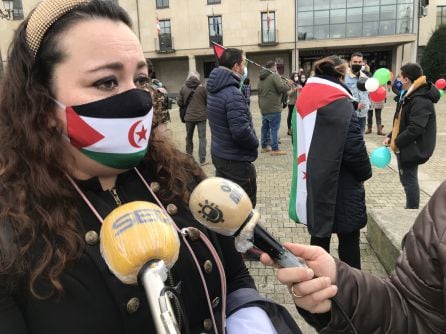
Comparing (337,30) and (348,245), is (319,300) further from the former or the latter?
(337,30)

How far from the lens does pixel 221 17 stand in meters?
33.3

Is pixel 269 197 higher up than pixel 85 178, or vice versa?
pixel 85 178

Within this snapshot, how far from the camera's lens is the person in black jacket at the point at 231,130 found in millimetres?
4469

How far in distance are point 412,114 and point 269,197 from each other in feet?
8.25

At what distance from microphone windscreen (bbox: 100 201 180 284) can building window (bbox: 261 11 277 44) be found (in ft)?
112

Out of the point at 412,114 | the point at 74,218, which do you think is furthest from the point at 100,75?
the point at 412,114

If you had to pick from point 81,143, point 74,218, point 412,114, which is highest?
point 81,143

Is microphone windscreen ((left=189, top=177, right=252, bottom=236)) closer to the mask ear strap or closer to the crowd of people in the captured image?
the crowd of people

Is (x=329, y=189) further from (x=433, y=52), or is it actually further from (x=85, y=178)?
(x=433, y=52)

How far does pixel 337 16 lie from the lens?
32.6m

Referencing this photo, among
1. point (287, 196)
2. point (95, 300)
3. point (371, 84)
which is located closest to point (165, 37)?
point (371, 84)

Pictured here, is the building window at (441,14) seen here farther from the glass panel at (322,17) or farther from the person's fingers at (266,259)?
the person's fingers at (266,259)

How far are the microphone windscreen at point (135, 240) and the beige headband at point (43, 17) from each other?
757 millimetres

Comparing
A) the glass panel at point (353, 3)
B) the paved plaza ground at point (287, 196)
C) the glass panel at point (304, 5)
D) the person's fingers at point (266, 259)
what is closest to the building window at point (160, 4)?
the glass panel at point (304, 5)
